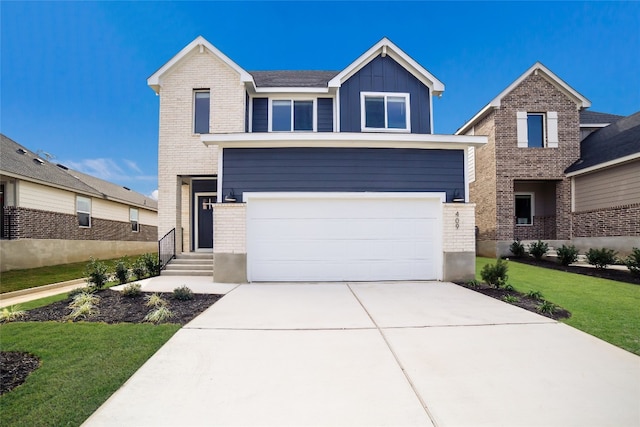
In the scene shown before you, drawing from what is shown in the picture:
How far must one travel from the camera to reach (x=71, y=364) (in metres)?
3.12

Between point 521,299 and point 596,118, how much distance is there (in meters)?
16.3

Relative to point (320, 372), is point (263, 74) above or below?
above

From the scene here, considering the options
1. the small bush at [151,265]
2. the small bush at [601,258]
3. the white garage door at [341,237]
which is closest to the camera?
the white garage door at [341,237]

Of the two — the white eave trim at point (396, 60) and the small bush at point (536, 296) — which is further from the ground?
the white eave trim at point (396, 60)

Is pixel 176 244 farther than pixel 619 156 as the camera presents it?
No

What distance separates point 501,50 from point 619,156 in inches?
368

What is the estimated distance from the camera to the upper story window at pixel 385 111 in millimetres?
10391

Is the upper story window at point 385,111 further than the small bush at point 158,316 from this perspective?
Yes

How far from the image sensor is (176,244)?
986cm

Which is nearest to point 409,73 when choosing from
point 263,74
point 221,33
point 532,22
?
point 263,74

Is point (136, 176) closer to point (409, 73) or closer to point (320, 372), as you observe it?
point (409, 73)

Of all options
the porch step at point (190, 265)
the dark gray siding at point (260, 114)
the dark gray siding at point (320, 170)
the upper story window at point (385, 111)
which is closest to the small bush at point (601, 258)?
the dark gray siding at point (320, 170)

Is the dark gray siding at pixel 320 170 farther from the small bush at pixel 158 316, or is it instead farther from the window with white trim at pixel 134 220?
the window with white trim at pixel 134 220

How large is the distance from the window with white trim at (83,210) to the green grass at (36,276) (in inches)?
128
